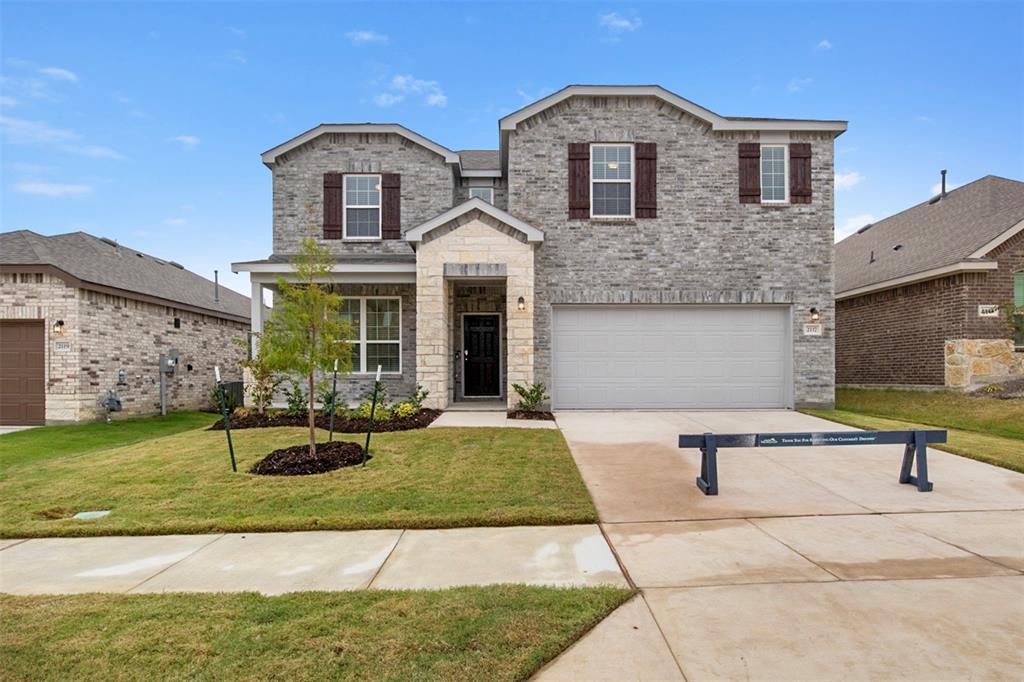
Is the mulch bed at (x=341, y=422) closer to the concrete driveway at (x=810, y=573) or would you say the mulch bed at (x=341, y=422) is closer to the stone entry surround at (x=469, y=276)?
the stone entry surround at (x=469, y=276)

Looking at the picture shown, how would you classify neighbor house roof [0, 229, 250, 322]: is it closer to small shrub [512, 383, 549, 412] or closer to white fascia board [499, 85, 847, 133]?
small shrub [512, 383, 549, 412]

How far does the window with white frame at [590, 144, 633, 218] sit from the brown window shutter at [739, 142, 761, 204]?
2.77m

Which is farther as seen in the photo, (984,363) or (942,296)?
(942,296)

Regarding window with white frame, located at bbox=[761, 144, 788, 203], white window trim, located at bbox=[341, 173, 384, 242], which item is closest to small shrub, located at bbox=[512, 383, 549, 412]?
white window trim, located at bbox=[341, 173, 384, 242]

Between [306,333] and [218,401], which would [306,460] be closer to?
[306,333]

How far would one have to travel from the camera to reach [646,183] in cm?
1254

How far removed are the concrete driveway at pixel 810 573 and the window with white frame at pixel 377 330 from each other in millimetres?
7821

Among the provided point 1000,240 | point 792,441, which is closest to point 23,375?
point 792,441

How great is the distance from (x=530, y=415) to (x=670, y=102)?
8.43 m

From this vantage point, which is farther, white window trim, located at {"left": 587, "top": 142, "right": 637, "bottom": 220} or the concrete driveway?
white window trim, located at {"left": 587, "top": 142, "right": 637, "bottom": 220}

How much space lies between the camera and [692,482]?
618 centimetres

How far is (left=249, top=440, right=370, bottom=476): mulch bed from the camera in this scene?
674cm

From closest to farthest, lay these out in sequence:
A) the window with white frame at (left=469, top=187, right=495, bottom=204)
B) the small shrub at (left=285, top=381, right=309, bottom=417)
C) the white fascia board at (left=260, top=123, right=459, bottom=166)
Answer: the small shrub at (left=285, top=381, right=309, bottom=417) → the white fascia board at (left=260, top=123, right=459, bottom=166) → the window with white frame at (left=469, top=187, right=495, bottom=204)

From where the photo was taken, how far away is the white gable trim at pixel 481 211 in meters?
11.7
